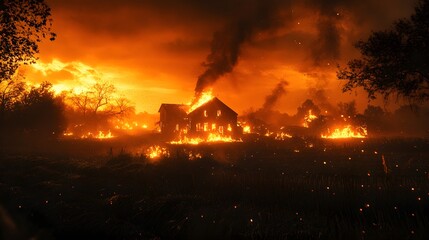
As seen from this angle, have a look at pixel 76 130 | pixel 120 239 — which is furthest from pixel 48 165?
pixel 76 130

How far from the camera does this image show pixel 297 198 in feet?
49.4

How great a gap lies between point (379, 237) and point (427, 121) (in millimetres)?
98949

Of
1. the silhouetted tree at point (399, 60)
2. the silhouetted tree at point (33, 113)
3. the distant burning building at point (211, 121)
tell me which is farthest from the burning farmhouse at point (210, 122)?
the silhouetted tree at point (399, 60)

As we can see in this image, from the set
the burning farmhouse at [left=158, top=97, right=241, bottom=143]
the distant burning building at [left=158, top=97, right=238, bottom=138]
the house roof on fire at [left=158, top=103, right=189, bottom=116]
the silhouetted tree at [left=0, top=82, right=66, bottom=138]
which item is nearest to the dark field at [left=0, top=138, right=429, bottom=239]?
the silhouetted tree at [left=0, top=82, right=66, bottom=138]

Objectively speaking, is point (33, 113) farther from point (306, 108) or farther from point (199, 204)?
point (306, 108)

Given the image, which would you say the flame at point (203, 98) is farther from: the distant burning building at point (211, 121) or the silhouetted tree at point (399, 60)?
the silhouetted tree at point (399, 60)

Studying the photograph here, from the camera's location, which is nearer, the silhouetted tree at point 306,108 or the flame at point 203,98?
the flame at point 203,98

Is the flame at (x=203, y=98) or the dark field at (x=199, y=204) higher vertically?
the flame at (x=203, y=98)

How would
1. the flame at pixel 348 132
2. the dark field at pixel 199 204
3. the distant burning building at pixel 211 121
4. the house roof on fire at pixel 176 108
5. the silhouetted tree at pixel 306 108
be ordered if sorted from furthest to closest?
the silhouetted tree at pixel 306 108 → the house roof on fire at pixel 176 108 → the flame at pixel 348 132 → the distant burning building at pixel 211 121 → the dark field at pixel 199 204

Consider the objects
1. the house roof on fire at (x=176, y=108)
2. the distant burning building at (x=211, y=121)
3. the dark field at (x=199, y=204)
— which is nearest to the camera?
the dark field at (x=199, y=204)

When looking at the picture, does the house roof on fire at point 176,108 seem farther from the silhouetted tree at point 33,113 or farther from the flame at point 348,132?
the flame at point 348,132

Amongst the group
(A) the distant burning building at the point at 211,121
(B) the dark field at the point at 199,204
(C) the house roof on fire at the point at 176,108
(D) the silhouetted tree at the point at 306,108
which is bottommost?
(B) the dark field at the point at 199,204

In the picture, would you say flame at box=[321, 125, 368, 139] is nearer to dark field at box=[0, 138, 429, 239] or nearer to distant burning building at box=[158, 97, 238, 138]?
distant burning building at box=[158, 97, 238, 138]

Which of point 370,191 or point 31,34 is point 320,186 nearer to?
point 370,191
